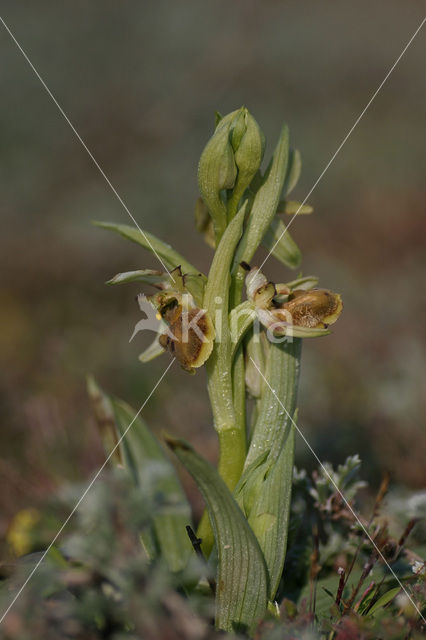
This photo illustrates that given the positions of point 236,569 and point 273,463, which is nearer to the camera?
point 236,569

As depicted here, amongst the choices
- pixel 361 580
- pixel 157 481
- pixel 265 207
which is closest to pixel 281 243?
pixel 265 207

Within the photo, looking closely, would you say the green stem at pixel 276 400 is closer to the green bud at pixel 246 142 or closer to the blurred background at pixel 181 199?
the green bud at pixel 246 142

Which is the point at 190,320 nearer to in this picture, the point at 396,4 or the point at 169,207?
the point at 169,207

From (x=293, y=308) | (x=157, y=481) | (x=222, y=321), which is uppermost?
(x=293, y=308)

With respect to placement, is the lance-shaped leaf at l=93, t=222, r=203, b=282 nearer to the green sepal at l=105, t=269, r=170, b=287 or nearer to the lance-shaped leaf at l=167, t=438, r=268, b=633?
the green sepal at l=105, t=269, r=170, b=287

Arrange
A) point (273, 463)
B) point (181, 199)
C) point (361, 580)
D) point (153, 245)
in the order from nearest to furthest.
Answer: point (361, 580), point (273, 463), point (153, 245), point (181, 199)

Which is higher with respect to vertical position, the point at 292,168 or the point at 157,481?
the point at 292,168

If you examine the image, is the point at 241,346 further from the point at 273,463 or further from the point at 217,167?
the point at 217,167

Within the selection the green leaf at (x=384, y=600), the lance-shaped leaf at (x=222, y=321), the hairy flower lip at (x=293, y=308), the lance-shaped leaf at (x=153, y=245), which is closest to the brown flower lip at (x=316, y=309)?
the hairy flower lip at (x=293, y=308)

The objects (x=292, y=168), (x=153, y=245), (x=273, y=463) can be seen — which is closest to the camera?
(x=273, y=463)
